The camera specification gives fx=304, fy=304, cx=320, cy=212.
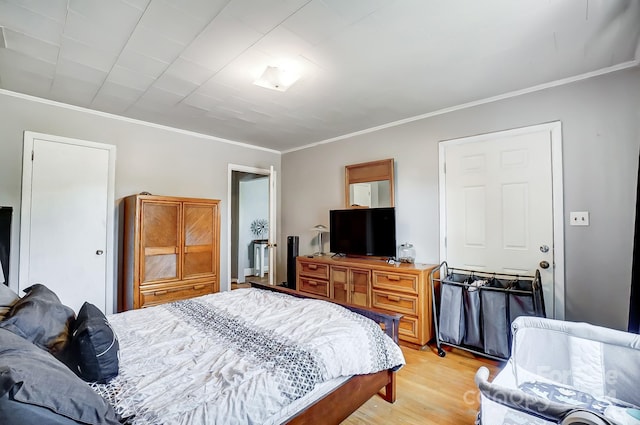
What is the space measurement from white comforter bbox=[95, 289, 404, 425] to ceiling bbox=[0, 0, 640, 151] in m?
1.85

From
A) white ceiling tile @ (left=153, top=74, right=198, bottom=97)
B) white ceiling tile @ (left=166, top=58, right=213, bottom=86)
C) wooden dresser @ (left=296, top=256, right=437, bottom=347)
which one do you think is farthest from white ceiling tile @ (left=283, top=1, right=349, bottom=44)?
wooden dresser @ (left=296, top=256, right=437, bottom=347)

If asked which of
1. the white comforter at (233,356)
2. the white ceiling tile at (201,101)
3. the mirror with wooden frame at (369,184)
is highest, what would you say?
the white ceiling tile at (201,101)

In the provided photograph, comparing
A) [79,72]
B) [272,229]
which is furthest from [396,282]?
[79,72]

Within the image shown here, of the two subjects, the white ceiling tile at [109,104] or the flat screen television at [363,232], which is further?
the flat screen television at [363,232]

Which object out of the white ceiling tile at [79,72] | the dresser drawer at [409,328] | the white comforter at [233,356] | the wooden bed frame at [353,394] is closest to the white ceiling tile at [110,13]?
the white ceiling tile at [79,72]

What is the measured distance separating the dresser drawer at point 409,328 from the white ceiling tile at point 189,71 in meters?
2.92

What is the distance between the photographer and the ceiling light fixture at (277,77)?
2.35 meters

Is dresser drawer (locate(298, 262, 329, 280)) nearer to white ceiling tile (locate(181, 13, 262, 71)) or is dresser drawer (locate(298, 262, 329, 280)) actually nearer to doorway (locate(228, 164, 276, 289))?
doorway (locate(228, 164, 276, 289))

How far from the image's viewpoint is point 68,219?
10.2ft

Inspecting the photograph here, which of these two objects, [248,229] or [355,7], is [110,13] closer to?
[355,7]

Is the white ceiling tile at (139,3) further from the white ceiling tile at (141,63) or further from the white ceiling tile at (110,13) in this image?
the white ceiling tile at (141,63)

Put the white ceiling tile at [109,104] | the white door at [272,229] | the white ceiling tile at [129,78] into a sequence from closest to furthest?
the white ceiling tile at [129,78]
the white ceiling tile at [109,104]
the white door at [272,229]

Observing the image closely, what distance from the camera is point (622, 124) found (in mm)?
2398

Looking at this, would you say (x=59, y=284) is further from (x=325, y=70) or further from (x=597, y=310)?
(x=597, y=310)
